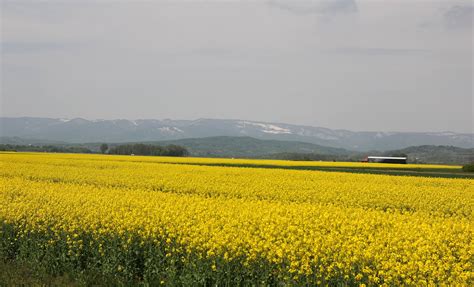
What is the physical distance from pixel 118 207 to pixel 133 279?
141 inches

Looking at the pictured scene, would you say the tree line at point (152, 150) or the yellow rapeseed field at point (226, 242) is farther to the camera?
the tree line at point (152, 150)

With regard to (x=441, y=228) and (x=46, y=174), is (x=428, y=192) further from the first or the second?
(x=46, y=174)

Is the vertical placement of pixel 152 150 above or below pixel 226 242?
above

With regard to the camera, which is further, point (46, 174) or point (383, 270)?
point (46, 174)

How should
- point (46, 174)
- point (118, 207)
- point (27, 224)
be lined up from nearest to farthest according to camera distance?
point (27, 224) < point (118, 207) < point (46, 174)

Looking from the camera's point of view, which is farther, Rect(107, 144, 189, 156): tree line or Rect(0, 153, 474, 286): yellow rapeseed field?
Rect(107, 144, 189, 156): tree line

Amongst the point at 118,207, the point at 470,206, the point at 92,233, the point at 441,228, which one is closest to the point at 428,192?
the point at 470,206

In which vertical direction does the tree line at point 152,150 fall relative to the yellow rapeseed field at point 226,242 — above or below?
above

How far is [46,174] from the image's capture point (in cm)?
2888

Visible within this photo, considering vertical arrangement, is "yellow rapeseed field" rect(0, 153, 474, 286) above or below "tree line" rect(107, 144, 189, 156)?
below

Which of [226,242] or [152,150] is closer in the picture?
[226,242]

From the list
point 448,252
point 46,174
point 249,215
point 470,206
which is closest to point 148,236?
point 249,215

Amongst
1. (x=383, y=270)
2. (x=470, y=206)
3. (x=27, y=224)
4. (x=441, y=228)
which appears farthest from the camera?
(x=470, y=206)

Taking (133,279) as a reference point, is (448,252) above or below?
above
